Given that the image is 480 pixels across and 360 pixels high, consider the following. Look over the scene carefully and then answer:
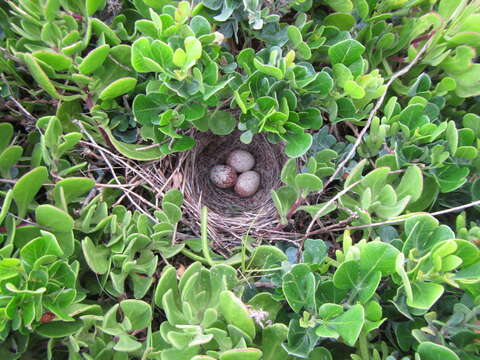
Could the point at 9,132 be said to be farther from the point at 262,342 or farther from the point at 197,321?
the point at 262,342

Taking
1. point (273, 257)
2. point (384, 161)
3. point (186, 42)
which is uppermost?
point (186, 42)

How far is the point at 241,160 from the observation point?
65.0 inches

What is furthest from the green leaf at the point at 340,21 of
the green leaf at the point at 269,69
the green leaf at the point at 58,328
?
the green leaf at the point at 58,328

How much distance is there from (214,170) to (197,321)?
2.84 ft

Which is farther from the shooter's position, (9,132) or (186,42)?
(9,132)

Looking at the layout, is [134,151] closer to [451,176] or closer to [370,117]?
[370,117]

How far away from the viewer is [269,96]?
98 centimetres

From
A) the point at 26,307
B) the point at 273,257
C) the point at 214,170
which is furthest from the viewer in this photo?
the point at 214,170

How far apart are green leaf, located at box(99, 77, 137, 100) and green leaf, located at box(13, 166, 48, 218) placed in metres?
0.23

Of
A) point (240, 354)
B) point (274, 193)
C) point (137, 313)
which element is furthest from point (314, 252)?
point (137, 313)

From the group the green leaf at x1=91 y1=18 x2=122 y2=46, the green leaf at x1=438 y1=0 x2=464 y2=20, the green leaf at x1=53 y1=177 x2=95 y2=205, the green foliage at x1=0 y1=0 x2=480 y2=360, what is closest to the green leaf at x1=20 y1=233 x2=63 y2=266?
the green foliage at x1=0 y1=0 x2=480 y2=360

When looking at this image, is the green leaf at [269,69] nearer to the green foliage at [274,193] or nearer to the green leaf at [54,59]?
the green foliage at [274,193]

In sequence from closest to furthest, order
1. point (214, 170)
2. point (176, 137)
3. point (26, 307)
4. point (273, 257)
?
point (26, 307) < point (273, 257) < point (176, 137) < point (214, 170)

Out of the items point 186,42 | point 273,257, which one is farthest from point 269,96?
point 273,257
